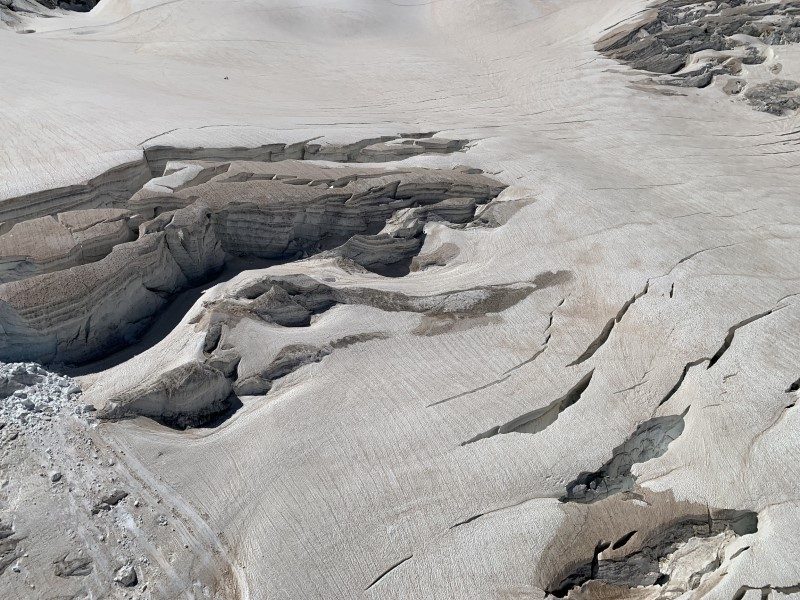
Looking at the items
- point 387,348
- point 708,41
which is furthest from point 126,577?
point 708,41

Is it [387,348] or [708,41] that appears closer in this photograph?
[387,348]

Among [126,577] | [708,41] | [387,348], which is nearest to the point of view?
[126,577]

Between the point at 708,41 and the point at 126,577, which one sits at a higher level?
the point at 708,41

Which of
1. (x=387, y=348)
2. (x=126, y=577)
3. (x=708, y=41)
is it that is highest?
(x=708, y=41)

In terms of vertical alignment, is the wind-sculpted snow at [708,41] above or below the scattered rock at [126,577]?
above

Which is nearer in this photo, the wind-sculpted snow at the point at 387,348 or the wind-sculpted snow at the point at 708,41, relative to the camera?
the wind-sculpted snow at the point at 387,348

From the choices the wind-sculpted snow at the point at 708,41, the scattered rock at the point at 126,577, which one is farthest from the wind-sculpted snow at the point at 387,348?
the wind-sculpted snow at the point at 708,41

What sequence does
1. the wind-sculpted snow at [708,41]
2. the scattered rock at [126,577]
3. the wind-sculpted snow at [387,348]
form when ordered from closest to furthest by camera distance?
the scattered rock at [126,577] < the wind-sculpted snow at [387,348] < the wind-sculpted snow at [708,41]

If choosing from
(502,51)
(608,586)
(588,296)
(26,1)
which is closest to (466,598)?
(608,586)

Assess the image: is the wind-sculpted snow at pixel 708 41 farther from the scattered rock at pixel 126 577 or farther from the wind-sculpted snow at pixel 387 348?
the scattered rock at pixel 126 577

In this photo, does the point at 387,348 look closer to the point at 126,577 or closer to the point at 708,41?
the point at 126,577

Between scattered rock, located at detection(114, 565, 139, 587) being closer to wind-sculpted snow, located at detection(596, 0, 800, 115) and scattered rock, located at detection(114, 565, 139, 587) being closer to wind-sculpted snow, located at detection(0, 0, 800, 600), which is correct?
wind-sculpted snow, located at detection(0, 0, 800, 600)

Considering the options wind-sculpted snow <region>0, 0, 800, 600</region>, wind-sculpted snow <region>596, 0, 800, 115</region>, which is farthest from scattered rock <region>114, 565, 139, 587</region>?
wind-sculpted snow <region>596, 0, 800, 115</region>
